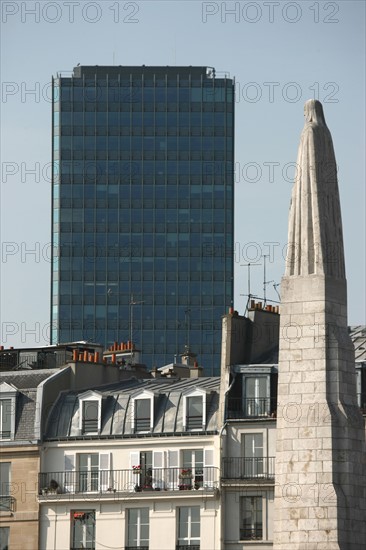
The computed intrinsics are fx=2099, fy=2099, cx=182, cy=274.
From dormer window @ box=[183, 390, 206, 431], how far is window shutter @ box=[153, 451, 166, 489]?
1658 millimetres

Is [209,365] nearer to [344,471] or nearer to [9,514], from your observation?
[9,514]

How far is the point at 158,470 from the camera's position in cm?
8969

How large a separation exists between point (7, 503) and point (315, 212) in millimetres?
21880

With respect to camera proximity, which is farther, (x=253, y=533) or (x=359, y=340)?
(x=359, y=340)

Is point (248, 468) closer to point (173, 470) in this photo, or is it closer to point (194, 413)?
point (173, 470)

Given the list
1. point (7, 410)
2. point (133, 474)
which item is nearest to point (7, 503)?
point (7, 410)

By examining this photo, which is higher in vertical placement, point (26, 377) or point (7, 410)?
point (26, 377)

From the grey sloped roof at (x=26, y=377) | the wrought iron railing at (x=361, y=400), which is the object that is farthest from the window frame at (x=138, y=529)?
the wrought iron railing at (x=361, y=400)

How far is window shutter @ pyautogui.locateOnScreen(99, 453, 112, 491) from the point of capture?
296 ft

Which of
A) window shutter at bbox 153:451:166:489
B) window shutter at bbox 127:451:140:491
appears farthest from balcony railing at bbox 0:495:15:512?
window shutter at bbox 153:451:166:489

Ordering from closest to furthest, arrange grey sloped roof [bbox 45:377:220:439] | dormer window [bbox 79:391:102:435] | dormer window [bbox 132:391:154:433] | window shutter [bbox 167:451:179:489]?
window shutter [bbox 167:451:179:489] → grey sloped roof [bbox 45:377:220:439] → dormer window [bbox 132:391:154:433] → dormer window [bbox 79:391:102:435]

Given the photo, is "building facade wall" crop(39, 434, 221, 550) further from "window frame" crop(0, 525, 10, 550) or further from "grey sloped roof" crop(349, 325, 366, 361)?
"grey sloped roof" crop(349, 325, 366, 361)

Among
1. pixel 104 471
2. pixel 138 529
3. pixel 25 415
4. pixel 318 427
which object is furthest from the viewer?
pixel 25 415

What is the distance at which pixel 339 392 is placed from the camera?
77125 millimetres
